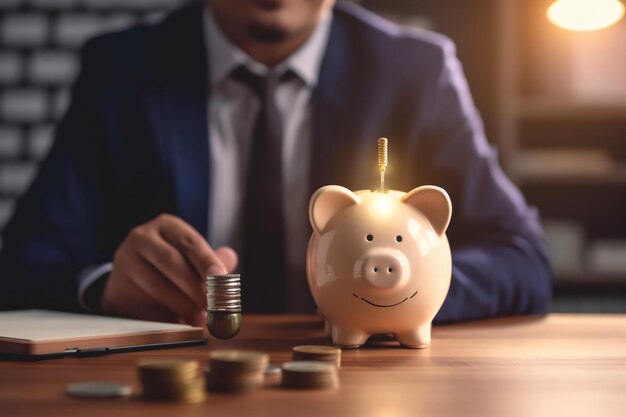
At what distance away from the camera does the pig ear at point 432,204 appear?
0.71m

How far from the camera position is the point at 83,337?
2.23ft

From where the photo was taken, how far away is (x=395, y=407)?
0.48 metres

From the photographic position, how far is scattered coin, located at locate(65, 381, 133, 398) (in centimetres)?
49

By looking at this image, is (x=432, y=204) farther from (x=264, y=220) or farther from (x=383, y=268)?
(x=264, y=220)

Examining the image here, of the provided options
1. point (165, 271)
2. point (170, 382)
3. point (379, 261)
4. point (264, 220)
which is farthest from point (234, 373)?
point (264, 220)

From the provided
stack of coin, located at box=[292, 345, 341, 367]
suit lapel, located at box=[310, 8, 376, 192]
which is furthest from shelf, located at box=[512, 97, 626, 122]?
stack of coin, located at box=[292, 345, 341, 367]

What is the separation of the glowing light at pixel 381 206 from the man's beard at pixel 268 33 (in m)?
0.96

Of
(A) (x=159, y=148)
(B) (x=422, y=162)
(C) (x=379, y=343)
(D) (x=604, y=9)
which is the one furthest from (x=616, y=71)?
(C) (x=379, y=343)

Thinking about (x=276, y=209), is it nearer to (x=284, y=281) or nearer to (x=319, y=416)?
(x=284, y=281)

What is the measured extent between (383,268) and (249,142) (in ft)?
3.14

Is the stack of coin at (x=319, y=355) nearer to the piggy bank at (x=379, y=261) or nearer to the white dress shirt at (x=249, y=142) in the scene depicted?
the piggy bank at (x=379, y=261)

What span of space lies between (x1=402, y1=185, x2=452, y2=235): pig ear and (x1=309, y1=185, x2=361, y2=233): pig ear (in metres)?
0.05

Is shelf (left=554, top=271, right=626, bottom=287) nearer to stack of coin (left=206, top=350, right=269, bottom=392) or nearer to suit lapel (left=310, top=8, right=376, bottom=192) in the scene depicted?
suit lapel (left=310, top=8, right=376, bottom=192)

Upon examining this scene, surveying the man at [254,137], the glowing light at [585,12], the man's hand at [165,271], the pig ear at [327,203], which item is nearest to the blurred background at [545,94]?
the man at [254,137]
